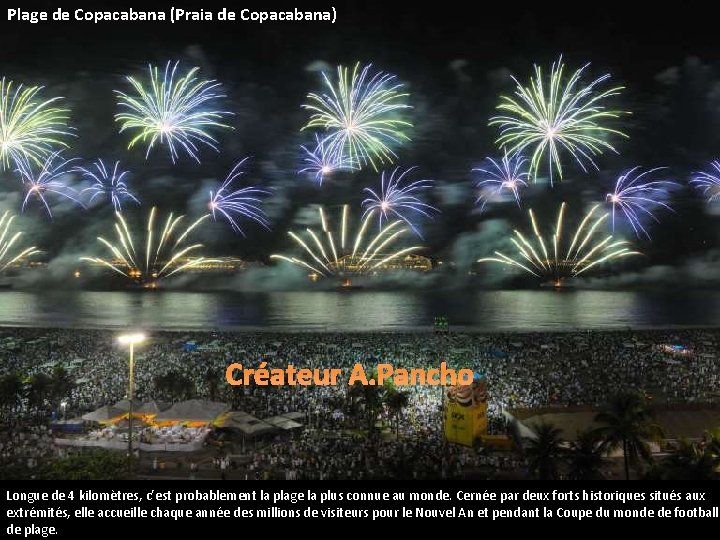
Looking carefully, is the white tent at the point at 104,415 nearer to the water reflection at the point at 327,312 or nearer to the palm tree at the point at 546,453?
the palm tree at the point at 546,453

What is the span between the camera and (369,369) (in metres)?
36.9

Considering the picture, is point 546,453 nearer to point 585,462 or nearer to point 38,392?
point 585,462

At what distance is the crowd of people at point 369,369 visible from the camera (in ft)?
69.7

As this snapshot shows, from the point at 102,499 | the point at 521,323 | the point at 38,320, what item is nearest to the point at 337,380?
the point at 102,499

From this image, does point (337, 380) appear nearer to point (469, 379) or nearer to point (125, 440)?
point (469, 379)

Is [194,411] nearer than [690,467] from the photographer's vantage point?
No

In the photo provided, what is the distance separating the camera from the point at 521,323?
257 ft

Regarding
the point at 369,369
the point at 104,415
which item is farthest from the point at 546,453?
the point at 369,369

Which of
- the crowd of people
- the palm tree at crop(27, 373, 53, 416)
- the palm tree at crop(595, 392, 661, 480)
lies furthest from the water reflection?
the palm tree at crop(595, 392, 661, 480)

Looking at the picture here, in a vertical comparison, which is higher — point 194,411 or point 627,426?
point 627,426

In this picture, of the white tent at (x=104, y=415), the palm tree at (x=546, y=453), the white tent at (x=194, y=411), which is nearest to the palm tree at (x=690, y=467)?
the palm tree at (x=546, y=453)

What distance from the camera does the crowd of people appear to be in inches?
837

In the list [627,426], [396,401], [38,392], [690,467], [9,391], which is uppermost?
[9,391]

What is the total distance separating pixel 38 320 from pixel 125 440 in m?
65.9
